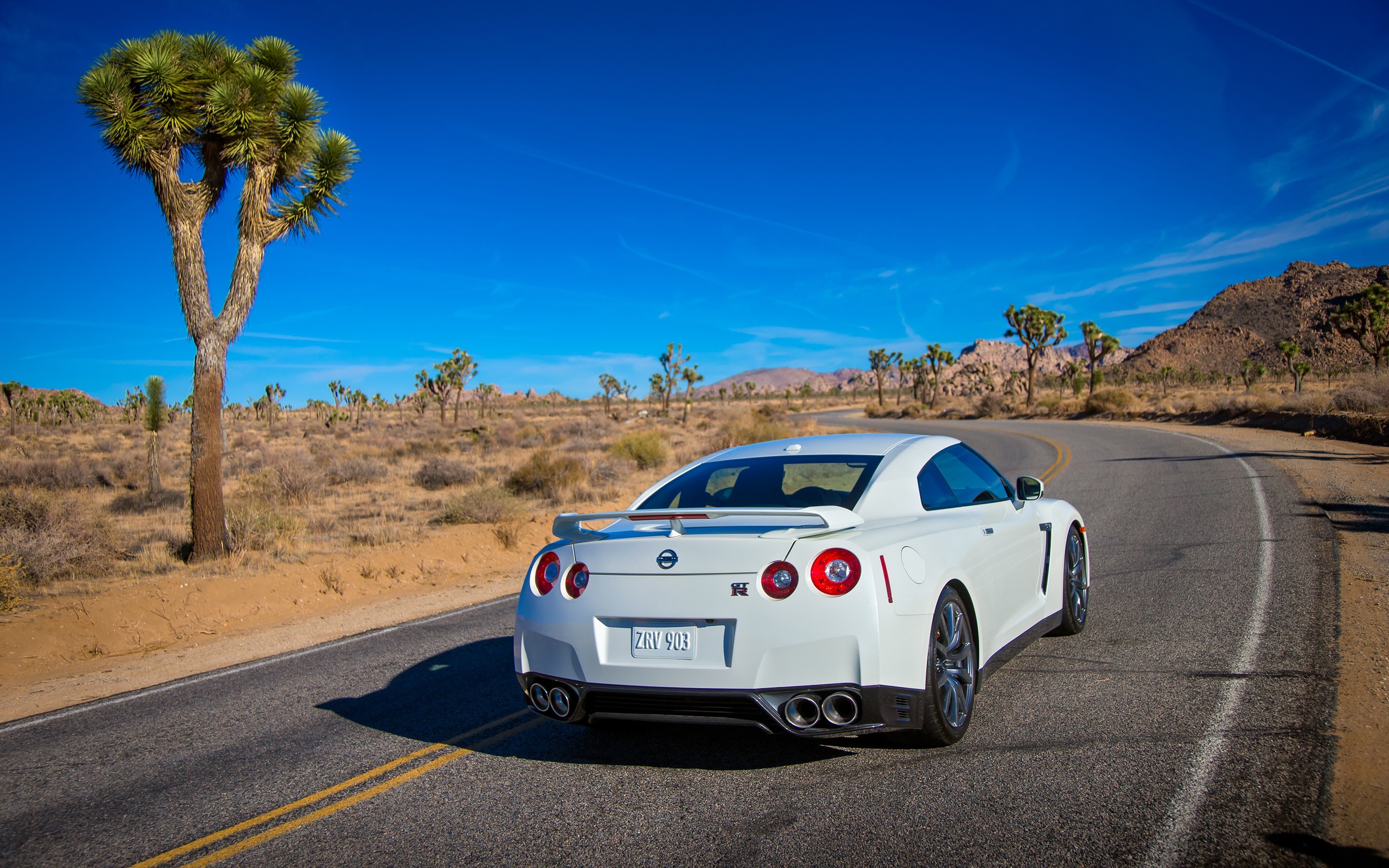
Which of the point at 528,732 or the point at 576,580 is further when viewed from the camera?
the point at 528,732

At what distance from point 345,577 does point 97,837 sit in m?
7.06

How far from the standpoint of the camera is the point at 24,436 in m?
39.8

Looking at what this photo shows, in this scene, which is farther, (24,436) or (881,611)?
(24,436)

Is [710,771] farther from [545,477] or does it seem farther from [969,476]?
[545,477]

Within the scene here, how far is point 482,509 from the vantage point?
48.1 feet

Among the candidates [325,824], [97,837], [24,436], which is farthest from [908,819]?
[24,436]

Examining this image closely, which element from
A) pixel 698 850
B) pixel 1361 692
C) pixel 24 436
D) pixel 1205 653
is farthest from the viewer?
pixel 24 436

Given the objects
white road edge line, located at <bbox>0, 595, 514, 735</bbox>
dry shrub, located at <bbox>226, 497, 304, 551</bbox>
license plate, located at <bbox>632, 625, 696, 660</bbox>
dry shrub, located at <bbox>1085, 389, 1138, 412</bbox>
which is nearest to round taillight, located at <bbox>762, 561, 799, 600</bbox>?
license plate, located at <bbox>632, 625, 696, 660</bbox>

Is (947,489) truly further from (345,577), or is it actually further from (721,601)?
(345,577)

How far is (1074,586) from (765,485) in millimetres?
2761

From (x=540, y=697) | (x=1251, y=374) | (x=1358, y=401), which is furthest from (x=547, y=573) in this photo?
(x=1251, y=374)

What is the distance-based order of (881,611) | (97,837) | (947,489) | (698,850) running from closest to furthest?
(698,850) → (881,611) → (97,837) → (947,489)

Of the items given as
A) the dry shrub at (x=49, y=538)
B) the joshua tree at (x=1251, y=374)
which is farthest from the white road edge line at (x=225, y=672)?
the joshua tree at (x=1251, y=374)

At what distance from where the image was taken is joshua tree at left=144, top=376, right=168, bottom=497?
20609 millimetres
